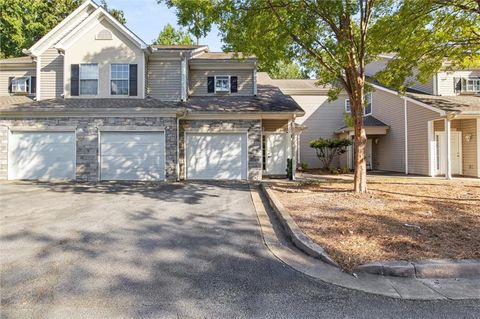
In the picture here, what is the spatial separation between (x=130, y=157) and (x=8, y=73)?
29.4ft

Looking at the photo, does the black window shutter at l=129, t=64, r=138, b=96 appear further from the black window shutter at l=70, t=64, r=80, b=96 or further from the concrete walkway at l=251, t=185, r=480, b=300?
the concrete walkway at l=251, t=185, r=480, b=300

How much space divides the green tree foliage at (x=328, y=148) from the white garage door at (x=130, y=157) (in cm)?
1070

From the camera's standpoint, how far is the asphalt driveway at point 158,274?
122 inches

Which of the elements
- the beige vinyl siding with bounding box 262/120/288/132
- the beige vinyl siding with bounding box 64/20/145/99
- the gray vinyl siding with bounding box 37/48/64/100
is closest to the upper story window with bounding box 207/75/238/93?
the beige vinyl siding with bounding box 262/120/288/132

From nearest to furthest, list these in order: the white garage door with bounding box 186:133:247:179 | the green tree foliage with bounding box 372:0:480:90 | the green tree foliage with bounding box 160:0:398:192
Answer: the green tree foliage with bounding box 160:0:398:192 → the green tree foliage with bounding box 372:0:480:90 → the white garage door with bounding box 186:133:247:179

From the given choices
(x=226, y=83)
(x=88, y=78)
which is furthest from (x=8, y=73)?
(x=226, y=83)

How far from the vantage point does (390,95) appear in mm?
18953

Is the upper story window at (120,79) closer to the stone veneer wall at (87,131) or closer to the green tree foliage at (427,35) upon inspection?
the stone veneer wall at (87,131)

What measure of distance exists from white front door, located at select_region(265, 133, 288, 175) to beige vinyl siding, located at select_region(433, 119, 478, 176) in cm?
800

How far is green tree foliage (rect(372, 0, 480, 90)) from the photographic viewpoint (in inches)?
387

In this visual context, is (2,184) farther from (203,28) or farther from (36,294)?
(36,294)

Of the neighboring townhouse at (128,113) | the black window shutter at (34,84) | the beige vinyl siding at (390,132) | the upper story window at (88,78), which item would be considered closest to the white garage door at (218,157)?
the neighboring townhouse at (128,113)

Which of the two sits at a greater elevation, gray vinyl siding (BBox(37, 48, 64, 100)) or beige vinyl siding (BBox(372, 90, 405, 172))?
gray vinyl siding (BBox(37, 48, 64, 100))

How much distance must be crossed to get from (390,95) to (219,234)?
17165 millimetres
